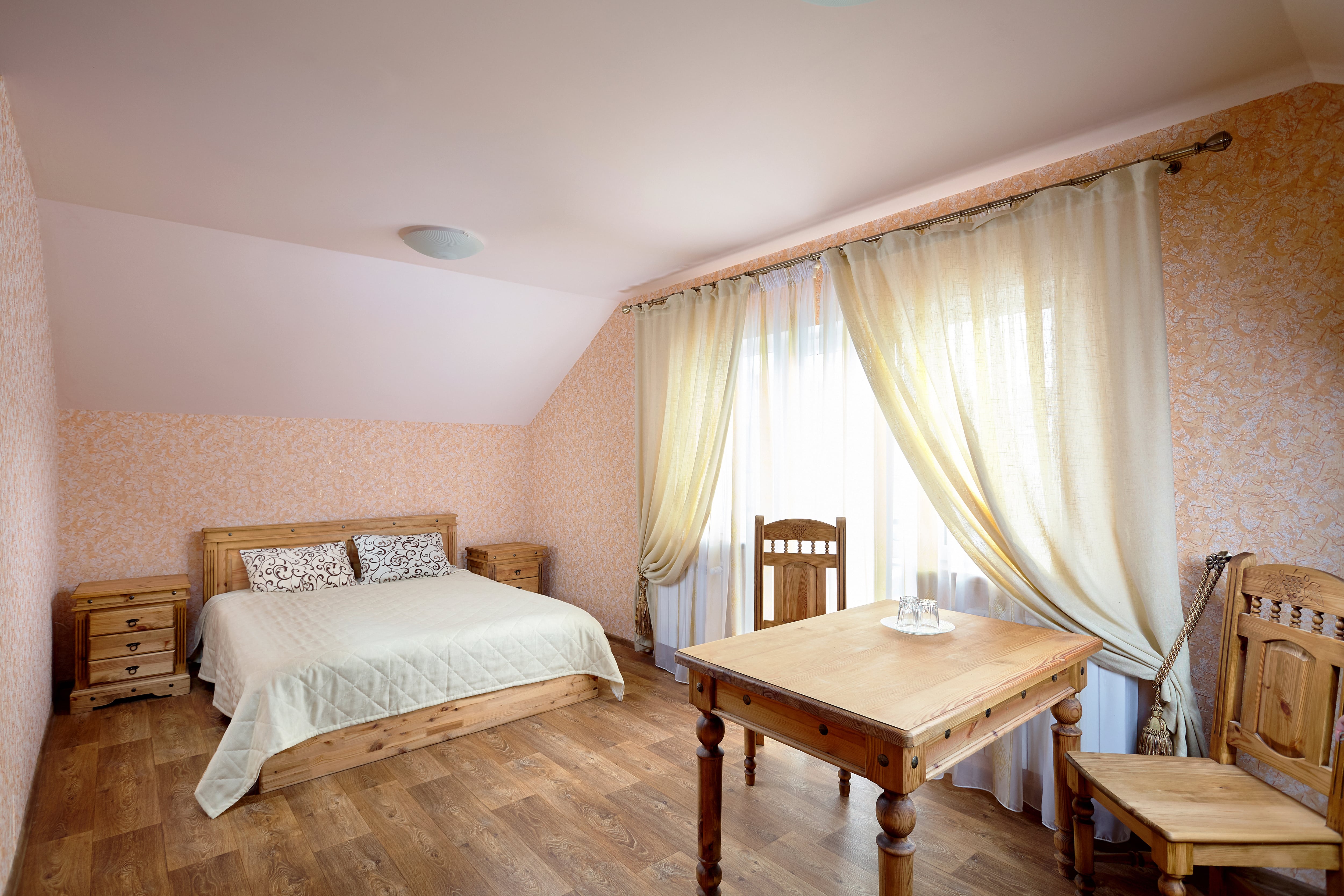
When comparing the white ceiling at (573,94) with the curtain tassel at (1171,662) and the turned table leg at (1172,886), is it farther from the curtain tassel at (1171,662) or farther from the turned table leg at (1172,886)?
the turned table leg at (1172,886)

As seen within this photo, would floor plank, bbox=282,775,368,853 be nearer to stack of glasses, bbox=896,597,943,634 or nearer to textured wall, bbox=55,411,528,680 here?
stack of glasses, bbox=896,597,943,634

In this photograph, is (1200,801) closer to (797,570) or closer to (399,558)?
(797,570)

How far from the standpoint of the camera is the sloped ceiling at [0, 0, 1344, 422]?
1.69 metres

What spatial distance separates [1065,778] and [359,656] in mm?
2755

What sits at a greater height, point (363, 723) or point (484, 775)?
point (363, 723)

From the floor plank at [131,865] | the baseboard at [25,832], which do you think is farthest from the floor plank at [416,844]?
the baseboard at [25,832]

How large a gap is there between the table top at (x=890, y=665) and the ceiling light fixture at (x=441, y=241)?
7.81ft

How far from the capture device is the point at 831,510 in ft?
10.2

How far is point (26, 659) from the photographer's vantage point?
2.46 meters

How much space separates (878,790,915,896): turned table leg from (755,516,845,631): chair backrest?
1130mm

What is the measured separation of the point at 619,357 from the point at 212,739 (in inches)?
125

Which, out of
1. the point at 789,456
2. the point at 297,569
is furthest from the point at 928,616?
the point at 297,569

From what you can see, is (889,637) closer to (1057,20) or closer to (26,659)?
(1057,20)

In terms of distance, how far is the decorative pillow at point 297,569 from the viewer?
13.3 feet
